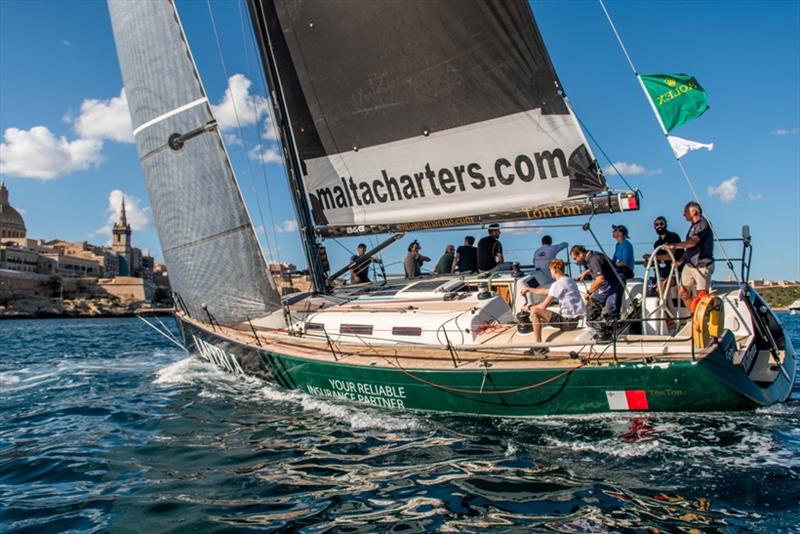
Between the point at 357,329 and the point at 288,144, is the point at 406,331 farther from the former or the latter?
the point at 288,144

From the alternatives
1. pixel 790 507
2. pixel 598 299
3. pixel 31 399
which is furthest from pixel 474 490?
pixel 31 399

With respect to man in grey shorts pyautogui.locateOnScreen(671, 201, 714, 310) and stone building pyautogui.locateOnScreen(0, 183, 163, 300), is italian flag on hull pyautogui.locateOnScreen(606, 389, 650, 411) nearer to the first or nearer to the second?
man in grey shorts pyautogui.locateOnScreen(671, 201, 714, 310)

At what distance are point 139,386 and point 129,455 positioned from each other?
5.07 metres

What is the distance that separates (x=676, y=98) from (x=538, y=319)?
362cm

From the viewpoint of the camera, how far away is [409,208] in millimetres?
10219

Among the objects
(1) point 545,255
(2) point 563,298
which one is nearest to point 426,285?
(1) point 545,255

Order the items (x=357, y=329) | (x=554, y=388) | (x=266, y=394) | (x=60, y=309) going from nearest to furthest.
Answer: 1. (x=554, y=388)
2. (x=357, y=329)
3. (x=266, y=394)
4. (x=60, y=309)

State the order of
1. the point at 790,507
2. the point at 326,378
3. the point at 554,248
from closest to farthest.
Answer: the point at 790,507
the point at 326,378
the point at 554,248

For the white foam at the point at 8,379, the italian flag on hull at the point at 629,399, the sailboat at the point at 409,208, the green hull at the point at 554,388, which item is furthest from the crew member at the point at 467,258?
the white foam at the point at 8,379

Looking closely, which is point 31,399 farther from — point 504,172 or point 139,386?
point 504,172

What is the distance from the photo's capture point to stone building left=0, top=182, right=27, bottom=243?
121 meters

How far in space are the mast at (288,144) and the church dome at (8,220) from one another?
135564 millimetres

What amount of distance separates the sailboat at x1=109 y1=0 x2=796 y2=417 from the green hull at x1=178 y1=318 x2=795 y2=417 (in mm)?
21

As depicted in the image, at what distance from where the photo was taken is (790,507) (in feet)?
14.9
